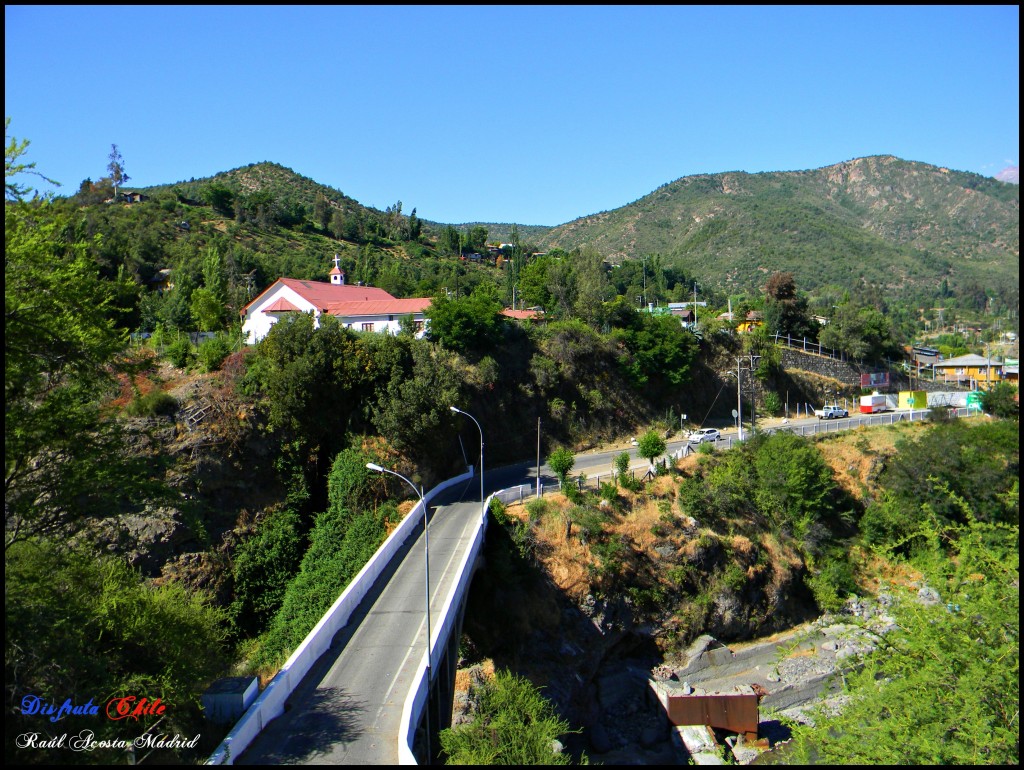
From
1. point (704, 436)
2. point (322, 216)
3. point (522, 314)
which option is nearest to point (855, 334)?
point (704, 436)

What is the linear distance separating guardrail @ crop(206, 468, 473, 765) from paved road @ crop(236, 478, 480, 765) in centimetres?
19

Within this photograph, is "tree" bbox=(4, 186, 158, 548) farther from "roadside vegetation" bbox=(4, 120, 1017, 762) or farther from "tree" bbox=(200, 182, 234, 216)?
"tree" bbox=(200, 182, 234, 216)

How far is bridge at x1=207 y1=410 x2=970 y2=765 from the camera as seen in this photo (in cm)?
1181

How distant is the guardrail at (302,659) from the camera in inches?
448

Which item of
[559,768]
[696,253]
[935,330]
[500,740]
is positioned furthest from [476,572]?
[696,253]

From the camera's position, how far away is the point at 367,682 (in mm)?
14422

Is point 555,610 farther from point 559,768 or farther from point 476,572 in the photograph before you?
point 559,768

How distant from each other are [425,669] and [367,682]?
1543 millimetres

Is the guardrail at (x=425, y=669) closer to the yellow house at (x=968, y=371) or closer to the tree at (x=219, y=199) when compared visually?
the yellow house at (x=968, y=371)

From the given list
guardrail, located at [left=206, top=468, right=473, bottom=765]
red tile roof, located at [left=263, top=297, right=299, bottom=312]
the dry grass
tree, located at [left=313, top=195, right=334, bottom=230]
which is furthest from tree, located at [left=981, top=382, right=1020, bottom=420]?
tree, located at [left=313, top=195, right=334, bottom=230]

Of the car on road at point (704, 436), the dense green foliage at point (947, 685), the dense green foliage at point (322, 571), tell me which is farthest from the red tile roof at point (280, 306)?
the dense green foliage at point (947, 685)

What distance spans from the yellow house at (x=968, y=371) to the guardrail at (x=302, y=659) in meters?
55.7

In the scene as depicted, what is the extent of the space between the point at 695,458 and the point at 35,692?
27982 millimetres

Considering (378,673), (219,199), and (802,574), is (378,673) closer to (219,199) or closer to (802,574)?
(802,574)
